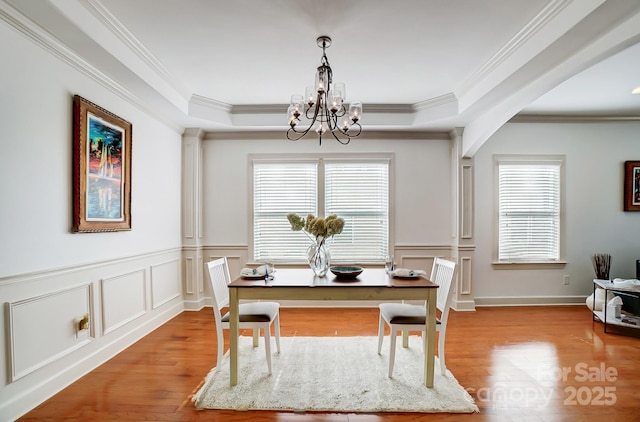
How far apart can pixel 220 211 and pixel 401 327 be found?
327cm

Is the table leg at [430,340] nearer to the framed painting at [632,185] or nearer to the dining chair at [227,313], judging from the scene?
A: the dining chair at [227,313]

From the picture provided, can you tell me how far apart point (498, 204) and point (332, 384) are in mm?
3650

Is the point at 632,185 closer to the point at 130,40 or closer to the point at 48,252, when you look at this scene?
the point at 130,40

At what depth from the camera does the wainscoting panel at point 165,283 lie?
412cm

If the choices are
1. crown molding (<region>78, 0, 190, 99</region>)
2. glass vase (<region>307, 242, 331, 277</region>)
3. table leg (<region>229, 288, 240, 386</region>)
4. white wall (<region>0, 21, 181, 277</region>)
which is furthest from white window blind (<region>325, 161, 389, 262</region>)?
white wall (<region>0, 21, 181, 277</region>)

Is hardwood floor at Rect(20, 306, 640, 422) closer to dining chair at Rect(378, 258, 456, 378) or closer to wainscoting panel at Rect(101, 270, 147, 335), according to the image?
wainscoting panel at Rect(101, 270, 147, 335)

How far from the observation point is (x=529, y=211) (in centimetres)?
506

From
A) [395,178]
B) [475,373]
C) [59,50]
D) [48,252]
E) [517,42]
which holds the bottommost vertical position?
[475,373]

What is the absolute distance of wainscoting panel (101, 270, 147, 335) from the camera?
Answer: 10.6ft

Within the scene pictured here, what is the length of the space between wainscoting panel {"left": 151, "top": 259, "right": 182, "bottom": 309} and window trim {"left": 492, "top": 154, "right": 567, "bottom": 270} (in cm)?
435

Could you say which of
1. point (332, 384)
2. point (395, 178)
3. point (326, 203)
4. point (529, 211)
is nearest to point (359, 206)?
point (326, 203)

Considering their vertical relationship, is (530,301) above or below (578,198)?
below

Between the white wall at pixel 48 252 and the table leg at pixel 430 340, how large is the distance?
8.84 ft

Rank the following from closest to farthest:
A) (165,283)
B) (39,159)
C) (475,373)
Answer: (39,159) → (475,373) → (165,283)
